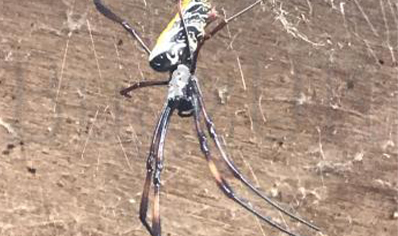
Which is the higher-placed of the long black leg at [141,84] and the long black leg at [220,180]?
the long black leg at [141,84]

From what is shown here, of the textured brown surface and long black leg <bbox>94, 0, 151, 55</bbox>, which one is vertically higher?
long black leg <bbox>94, 0, 151, 55</bbox>

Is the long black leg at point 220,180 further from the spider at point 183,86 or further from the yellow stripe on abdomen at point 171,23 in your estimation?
the yellow stripe on abdomen at point 171,23

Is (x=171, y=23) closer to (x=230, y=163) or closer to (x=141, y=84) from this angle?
(x=141, y=84)

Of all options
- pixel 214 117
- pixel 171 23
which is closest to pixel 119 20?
pixel 171 23

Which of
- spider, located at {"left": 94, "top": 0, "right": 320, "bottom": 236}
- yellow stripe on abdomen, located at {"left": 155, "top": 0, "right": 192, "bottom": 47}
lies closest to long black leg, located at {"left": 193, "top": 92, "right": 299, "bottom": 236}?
spider, located at {"left": 94, "top": 0, "right": 320, "bottom": 236}

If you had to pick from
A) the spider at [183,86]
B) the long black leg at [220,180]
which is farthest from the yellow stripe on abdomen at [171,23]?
the long black leg at [220,180]

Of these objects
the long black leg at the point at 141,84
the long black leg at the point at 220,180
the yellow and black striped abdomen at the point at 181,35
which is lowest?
the long black leg at the point at 220,180

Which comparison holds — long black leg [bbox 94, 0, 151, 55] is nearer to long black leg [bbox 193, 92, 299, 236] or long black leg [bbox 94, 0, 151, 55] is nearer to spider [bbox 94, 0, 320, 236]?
spider [bbox 94, 0, 320, 236]
